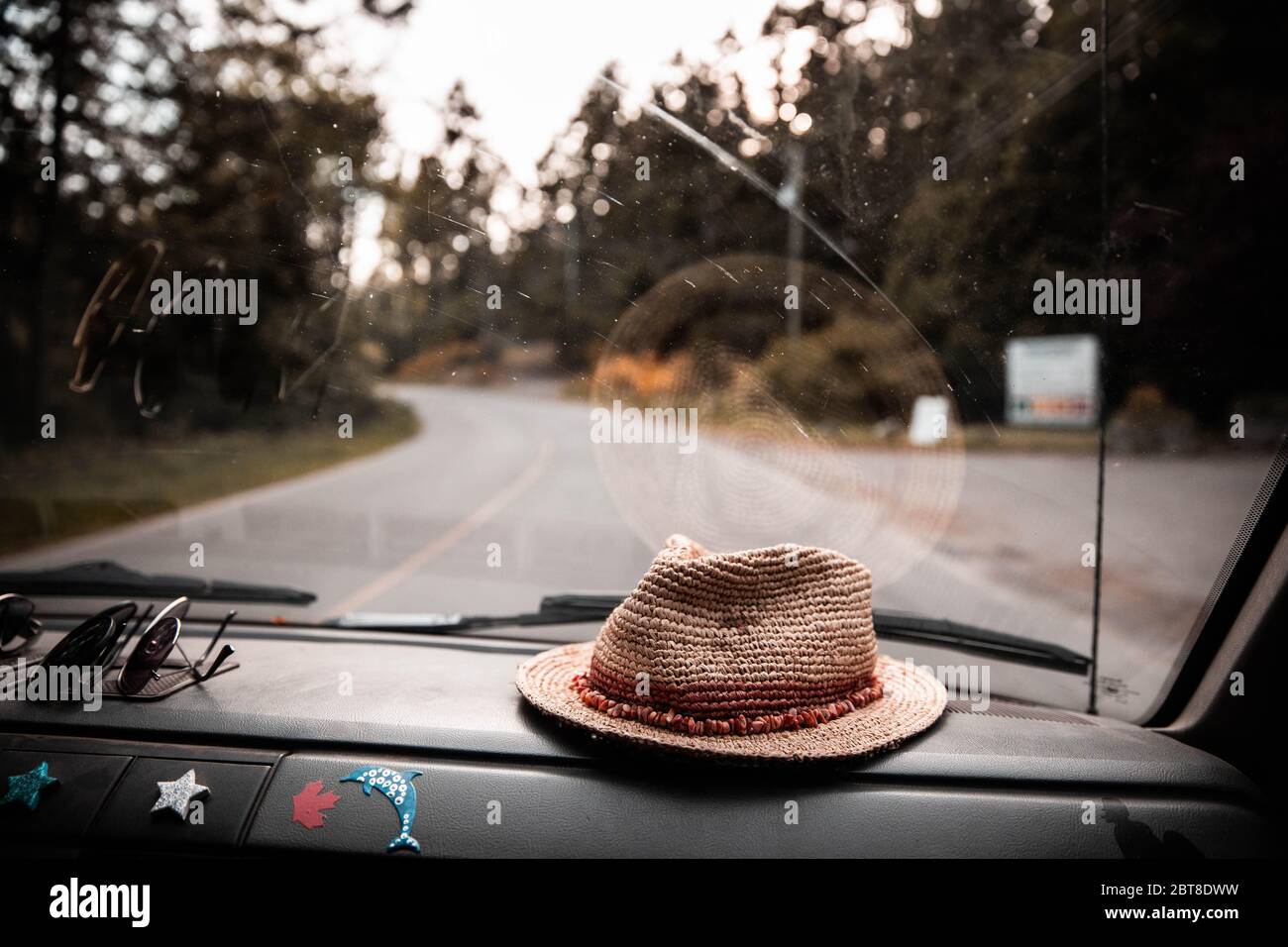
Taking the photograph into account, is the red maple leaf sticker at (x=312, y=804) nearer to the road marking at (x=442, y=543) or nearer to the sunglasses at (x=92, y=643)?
the sunglasses at (x=92, y=643)

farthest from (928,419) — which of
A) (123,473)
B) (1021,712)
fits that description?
(123,473)

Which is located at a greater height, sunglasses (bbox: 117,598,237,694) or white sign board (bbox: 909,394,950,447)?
white sign board (bbox: 909,394,950,447)

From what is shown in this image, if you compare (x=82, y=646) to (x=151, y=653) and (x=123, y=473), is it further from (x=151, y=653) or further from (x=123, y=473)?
(x=123, y=473)

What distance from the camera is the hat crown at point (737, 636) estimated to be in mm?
2143

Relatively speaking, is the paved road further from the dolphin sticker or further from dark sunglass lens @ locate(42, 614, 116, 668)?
the dolphin sticker

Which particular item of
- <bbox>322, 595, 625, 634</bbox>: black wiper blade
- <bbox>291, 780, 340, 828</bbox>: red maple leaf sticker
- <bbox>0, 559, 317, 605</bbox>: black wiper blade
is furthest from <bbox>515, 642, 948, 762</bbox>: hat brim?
<bbox>0, 559, 317, 605</bbox>: black wiper blade

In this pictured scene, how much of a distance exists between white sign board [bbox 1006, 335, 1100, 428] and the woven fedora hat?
4.13 feet

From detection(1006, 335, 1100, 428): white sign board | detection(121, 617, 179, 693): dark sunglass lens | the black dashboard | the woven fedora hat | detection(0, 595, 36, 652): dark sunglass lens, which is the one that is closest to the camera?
the black dashboard

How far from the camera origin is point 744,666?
2.16m

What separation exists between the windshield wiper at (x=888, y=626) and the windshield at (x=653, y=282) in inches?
2.9

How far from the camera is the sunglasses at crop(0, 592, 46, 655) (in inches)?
110

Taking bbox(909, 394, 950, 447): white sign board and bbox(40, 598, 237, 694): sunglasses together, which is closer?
bbox(40, 598, 237, 694): sunglasses
